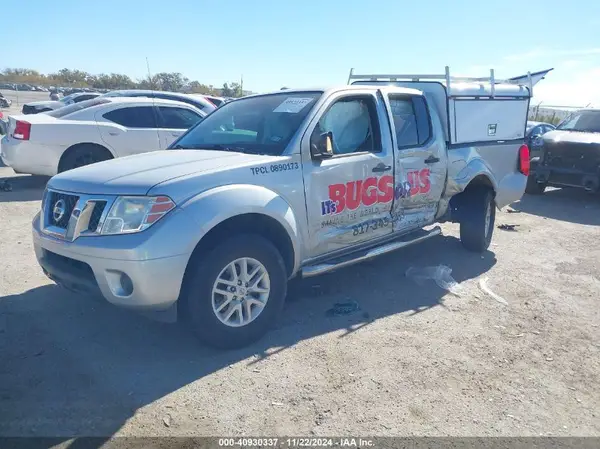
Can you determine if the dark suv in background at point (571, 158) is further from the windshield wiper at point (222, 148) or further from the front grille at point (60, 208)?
the front grille at point (60, 208)

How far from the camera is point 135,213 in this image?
3.32m

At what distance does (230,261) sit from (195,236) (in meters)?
0.35

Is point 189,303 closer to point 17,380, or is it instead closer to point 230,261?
point 230,261

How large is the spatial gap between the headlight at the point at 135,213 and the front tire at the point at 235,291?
42 centimetres

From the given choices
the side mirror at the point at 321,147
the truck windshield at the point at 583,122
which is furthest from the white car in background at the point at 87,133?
the truck windshield at the point at 583,122

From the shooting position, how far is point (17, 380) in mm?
3264

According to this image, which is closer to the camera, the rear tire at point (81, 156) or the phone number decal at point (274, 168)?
the phone number decal at point (274, 168)

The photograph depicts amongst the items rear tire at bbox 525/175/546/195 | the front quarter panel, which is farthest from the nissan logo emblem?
rear tire at bbox 525/175/546/195

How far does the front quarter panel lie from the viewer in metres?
3.40

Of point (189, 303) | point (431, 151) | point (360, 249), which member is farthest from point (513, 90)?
point (189, 303)

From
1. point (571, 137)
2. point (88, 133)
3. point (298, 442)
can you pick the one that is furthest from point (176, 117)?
point (298, 442)

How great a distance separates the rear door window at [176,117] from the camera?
9.50 meters

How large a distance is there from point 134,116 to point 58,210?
596 cm

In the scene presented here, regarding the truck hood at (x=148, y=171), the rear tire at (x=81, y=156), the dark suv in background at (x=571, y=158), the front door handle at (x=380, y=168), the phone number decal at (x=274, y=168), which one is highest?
the truck hood at (x=148, y=171)
